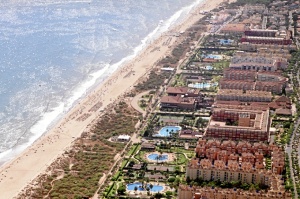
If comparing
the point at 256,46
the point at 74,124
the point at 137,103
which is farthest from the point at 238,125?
the point at 256,46

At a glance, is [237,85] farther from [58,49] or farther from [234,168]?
[58,49]

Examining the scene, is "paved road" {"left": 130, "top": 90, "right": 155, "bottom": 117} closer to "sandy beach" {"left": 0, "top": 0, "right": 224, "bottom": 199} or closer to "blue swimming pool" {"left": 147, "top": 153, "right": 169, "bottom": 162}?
"sandy beach" {"left": 0, "top": 0, "right": 224, "bottom": 199}

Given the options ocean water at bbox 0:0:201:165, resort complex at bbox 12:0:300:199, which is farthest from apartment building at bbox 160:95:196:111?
ocean water at bbox 0:0:201:165

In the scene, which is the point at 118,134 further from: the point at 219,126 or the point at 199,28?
the point at 199,28

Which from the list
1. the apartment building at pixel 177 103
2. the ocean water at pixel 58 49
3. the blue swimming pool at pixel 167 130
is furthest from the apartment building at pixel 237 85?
the ocean water at pixel 58 49

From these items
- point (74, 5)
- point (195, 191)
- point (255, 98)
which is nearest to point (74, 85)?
point (255, 98)
